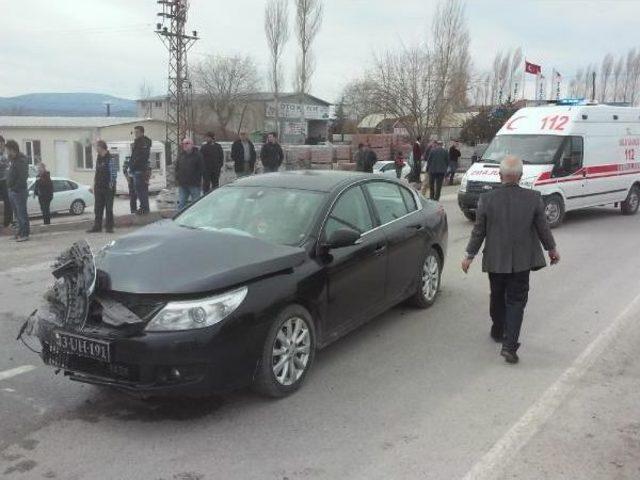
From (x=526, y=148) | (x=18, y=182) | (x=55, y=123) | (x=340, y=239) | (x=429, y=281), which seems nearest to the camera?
(x=340, y=239)

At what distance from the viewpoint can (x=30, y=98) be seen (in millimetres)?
136375

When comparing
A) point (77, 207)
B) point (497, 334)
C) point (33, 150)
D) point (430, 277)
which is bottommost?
point (77, 207)

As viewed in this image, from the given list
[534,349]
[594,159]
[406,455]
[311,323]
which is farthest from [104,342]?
[594,159]

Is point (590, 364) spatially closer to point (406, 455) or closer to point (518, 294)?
point (518, 294)

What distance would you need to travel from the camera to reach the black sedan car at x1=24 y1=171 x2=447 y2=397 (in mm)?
3820

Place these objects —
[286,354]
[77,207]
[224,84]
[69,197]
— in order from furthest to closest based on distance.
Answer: [224,84] → [77,207] → [69,197] → [286,354]

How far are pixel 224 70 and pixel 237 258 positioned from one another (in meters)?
77.6

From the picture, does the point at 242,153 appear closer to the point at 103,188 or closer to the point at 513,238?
the point at 103,188

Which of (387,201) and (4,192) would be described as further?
(4,192)

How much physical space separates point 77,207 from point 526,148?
15.7 m

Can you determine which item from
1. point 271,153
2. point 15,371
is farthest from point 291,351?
point 271,153

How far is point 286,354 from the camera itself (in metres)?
4.36

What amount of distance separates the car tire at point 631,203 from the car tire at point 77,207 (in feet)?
55.8

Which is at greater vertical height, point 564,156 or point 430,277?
point 564,156
